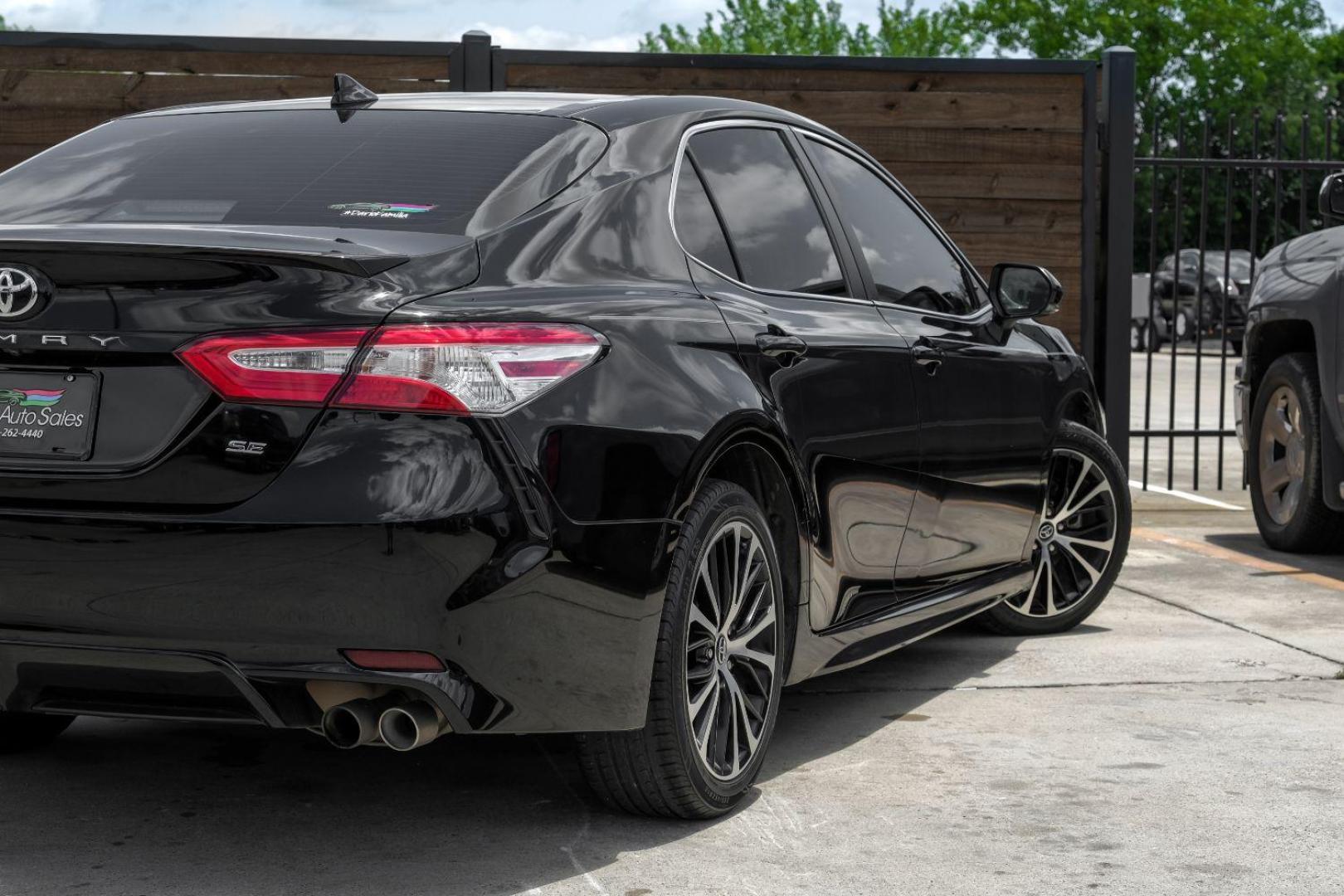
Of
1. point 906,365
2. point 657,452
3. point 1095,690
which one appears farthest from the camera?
point 1095,690

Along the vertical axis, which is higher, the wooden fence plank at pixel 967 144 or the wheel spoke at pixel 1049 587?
the wooden fence plank at pixel 967 144

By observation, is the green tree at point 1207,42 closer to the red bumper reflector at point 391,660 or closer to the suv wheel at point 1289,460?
the suv wheel at point 1289,460

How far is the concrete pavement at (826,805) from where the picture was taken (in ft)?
12.5

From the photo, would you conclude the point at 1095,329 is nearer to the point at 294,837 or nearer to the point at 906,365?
the point at 906,365

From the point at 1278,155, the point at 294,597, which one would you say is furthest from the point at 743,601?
the point at 1278,155

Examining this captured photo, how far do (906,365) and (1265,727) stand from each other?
1.37 m

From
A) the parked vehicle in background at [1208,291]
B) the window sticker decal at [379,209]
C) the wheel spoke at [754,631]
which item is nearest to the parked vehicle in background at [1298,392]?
the wheel spoke at [754,631]

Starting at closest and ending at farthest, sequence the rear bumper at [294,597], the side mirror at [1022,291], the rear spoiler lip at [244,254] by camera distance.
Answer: the rear bumper at [294,597] < the rear spoiler lip at [244,254] < the side mirror at [1022,291]

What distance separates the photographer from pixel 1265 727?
5.18 meters

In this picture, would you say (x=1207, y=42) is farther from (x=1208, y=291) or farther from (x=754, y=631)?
(x=754, y=631)

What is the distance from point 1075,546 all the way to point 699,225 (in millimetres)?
2676

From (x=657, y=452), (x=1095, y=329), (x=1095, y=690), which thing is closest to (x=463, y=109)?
(x=657, y=452)

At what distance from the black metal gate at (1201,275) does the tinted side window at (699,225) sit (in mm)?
5928

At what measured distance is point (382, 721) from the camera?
3600 mm
